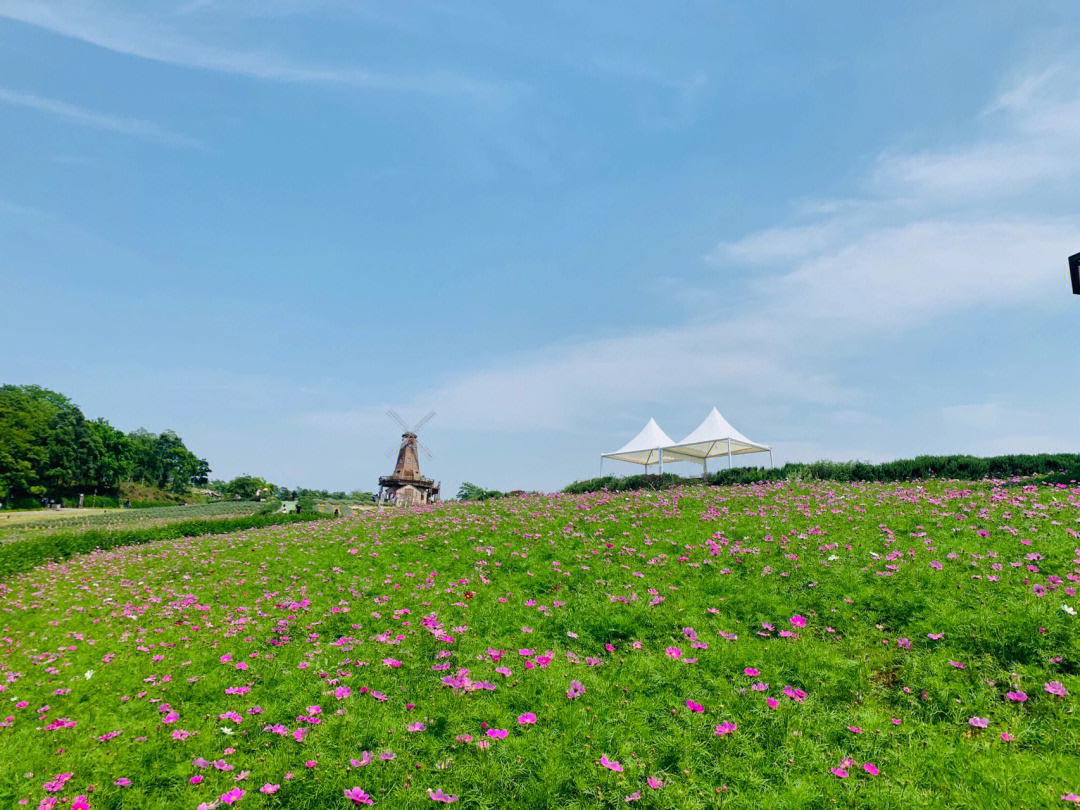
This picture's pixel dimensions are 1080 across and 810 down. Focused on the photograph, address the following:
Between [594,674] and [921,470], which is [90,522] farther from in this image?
[921,470]

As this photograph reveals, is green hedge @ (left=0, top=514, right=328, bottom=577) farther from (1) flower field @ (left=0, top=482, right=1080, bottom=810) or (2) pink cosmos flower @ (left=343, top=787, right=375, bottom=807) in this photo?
(2) pink cosmos flower @ (left=343, top=787, right=375, bottom=807)

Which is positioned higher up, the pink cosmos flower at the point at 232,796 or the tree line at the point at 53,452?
the tree line at the point at 53,452

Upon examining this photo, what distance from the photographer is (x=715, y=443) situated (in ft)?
102

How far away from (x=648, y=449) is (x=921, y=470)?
13401 mm

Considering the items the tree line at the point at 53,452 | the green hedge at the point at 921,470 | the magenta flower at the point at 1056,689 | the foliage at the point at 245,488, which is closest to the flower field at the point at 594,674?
the magenta flower at the point at 1056,689

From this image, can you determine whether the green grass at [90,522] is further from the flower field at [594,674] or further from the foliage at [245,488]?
the foliage at [245,488]

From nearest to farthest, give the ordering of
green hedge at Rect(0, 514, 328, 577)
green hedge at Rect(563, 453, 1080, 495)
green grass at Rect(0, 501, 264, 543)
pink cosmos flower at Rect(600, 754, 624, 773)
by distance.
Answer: pink cosmos flower at Rect(600, 754, 624, 773)
green hedge at Rect(0, 514, 328, 577)
green hedge at Rect(563, 453, 1080, 495)
green grass at Rect(0, 501, 264, 543)

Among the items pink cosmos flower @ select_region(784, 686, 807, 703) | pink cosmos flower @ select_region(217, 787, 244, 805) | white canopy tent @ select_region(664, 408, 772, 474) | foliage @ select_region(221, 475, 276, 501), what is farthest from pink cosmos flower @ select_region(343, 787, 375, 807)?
foliage @ select_region(221, 475, 276, 501)

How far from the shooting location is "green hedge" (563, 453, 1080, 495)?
19.9 m

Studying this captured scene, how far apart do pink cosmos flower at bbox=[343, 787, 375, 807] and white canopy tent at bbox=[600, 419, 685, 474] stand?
2733 cm

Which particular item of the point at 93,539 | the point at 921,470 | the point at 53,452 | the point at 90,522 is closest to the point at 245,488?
the point at 53,452

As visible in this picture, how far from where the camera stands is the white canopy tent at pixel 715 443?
29.7m

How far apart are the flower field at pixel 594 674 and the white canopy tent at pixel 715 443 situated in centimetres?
1653

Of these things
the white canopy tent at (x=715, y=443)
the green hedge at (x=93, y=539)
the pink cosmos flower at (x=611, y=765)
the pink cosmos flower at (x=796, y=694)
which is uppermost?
the white canopy tent at (x=715, y=443)
